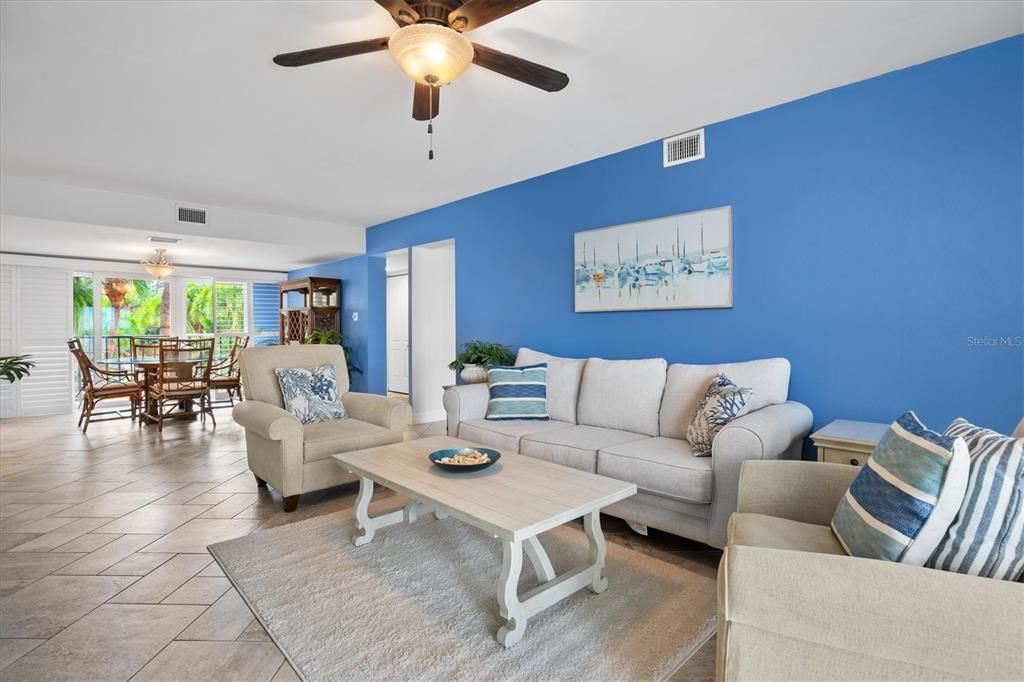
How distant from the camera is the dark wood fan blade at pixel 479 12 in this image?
1746mm

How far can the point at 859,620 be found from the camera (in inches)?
41.8

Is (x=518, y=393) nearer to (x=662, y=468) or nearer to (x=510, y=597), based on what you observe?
(x=662, y=468)

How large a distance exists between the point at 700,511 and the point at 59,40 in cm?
358

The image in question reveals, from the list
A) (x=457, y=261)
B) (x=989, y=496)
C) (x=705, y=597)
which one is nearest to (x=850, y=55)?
(x=989, y=496)

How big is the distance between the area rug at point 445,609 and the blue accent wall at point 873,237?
4.73 feet

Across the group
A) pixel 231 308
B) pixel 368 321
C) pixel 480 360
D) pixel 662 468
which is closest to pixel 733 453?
pixel 662 468

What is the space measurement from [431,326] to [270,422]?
10.7ft

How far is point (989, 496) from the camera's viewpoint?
110cm

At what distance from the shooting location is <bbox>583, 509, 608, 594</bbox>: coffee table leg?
83.5 inches

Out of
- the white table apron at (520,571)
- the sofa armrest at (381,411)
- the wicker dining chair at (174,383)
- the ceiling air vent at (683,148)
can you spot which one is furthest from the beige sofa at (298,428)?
the wicker dining chair at (174,383)

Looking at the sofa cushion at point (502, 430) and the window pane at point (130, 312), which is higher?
the window pane at point (130, 312)

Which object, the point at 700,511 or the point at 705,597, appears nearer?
the point at 705,597

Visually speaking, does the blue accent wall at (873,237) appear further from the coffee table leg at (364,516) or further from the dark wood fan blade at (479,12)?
the coffee table leg at (364,516)

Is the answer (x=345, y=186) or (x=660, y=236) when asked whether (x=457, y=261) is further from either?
(x=660, y=236)
